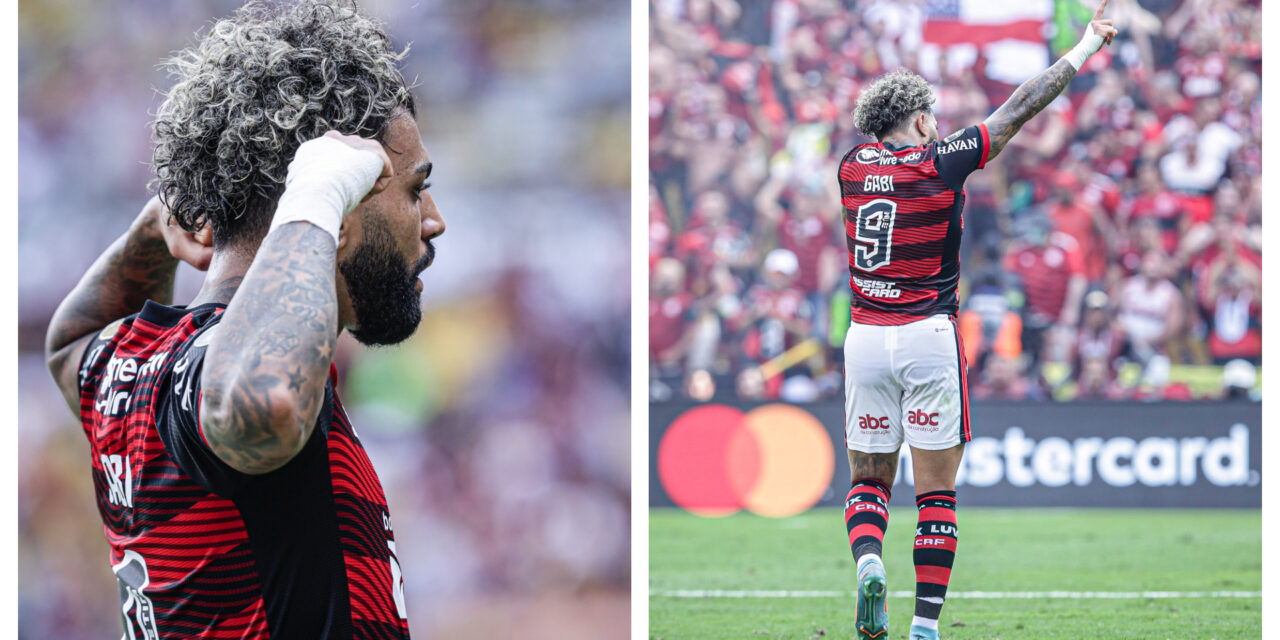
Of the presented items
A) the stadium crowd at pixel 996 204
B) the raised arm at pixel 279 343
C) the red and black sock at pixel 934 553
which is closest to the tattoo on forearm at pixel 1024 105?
the red and black sock at pixel 934 553

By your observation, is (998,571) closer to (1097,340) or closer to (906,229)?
(906,229)

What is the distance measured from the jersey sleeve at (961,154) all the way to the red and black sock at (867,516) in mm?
1232

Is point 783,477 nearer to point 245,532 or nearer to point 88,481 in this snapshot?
point 88,481

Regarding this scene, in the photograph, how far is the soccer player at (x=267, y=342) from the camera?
118 cm

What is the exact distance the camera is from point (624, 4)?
22.6 feet

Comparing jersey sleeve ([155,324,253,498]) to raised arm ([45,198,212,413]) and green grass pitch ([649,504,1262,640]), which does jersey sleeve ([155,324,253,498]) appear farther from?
green grass pitch ([649,504,1262,640])

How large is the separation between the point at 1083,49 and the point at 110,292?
145 inches

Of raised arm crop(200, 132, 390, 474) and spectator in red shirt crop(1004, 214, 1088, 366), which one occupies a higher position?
spectator in red shirt crop(1004, 214, 1088, 366)

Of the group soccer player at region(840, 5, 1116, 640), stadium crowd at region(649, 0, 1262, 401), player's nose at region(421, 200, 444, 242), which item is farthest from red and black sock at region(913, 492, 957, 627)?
stadium crowd at region(649, 0, 1262, 401)

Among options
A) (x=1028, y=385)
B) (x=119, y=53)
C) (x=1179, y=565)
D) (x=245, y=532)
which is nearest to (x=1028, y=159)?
(x=1028, y=385)

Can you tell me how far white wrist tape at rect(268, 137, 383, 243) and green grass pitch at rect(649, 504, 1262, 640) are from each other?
155 inches

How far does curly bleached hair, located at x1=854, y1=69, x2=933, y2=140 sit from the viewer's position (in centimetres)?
432

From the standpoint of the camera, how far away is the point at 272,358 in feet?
3.74

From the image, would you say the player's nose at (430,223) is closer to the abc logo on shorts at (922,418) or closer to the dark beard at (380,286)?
the dark beard at (380,286)
